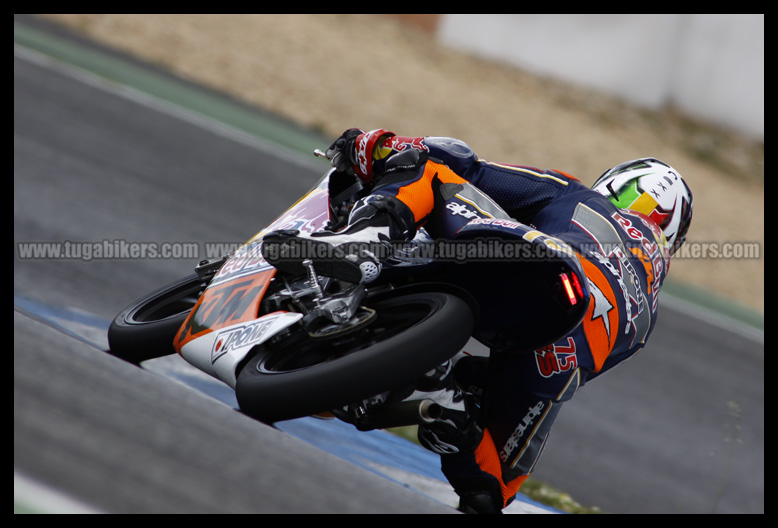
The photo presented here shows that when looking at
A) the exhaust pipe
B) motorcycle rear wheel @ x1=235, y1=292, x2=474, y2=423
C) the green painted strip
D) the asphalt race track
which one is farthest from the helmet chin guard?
the green painted strip

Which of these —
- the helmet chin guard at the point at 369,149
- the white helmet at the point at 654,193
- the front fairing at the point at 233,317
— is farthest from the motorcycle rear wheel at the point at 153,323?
the white helmet at the point at 654,193

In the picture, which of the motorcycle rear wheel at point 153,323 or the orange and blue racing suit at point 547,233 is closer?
the orange and blue racing suit at point 547,233

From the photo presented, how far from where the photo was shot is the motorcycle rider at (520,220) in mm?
2441

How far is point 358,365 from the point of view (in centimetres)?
206

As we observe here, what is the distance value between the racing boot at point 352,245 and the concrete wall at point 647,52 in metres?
8.63

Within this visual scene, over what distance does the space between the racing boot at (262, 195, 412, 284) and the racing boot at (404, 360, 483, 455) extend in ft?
1.31

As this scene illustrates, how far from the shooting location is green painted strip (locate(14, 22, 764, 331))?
752 centimetres

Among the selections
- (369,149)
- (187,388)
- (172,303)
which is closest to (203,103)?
(172,303)

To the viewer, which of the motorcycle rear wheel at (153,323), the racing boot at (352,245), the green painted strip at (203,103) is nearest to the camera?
the racing boot at (352,245)

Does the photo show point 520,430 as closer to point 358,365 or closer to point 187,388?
point 358,365

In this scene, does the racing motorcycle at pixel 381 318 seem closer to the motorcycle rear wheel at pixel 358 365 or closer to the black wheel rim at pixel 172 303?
the motorcycle rear wheel at pixel 358 365

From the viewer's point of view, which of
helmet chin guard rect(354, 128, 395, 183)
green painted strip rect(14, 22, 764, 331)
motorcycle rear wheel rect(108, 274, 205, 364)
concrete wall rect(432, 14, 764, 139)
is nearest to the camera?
helmet chin guard rect(354, 128, 395, 183)

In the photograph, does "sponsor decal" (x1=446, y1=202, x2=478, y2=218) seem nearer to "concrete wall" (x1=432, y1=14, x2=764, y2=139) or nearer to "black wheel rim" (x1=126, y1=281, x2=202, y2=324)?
"black wheel rim" (x1=126, y1=281, x2=202, y2=324)

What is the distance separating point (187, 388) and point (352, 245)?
2.16 ft
